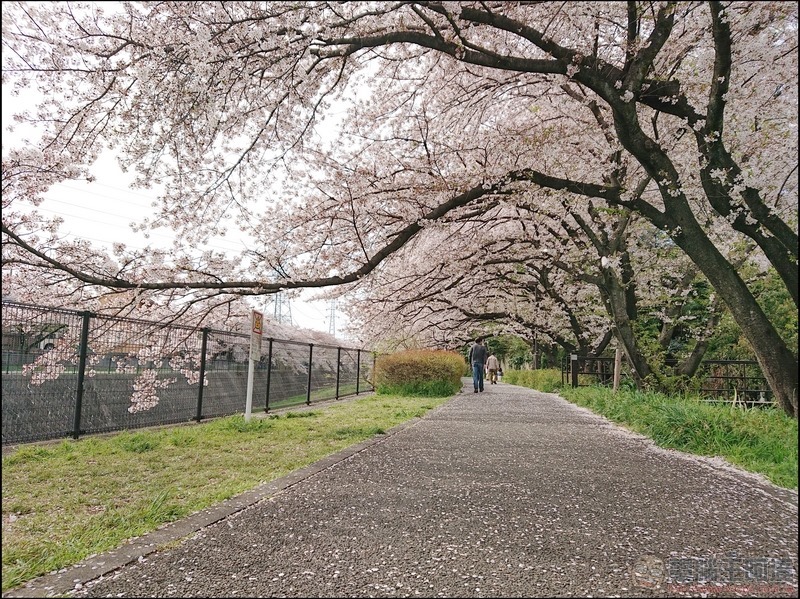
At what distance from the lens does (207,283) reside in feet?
18.3

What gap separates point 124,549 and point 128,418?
4.25m

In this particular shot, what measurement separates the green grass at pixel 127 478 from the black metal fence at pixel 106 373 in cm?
33

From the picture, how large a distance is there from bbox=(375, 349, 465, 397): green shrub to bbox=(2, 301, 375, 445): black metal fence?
270 inches

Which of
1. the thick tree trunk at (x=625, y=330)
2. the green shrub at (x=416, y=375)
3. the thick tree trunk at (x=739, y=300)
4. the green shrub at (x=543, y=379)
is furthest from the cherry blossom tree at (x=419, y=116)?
the green shrub at (x=543, y=379)

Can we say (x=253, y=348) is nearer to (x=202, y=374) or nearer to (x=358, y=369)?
(x=202, y=374)

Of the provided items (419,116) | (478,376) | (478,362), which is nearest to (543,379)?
(478,376)

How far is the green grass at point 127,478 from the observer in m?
2.66

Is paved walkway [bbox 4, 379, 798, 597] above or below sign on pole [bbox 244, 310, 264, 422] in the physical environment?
below

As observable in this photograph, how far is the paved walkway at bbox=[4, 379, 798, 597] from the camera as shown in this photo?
1993 millimetres

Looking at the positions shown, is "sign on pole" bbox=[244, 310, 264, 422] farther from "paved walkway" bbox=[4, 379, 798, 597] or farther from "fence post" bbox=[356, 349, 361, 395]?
"fence post" bbox=[356, 349, 361, 395]

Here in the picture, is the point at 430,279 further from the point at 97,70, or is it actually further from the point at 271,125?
the point at 97,70

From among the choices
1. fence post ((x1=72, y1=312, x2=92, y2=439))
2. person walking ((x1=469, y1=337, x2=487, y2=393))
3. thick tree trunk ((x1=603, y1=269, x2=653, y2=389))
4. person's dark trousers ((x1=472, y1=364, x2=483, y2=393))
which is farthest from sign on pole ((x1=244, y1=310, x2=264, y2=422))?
person's dark trousers ((x1=472, y1=364, x2=483, y2=393))

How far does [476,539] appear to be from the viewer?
267 cm

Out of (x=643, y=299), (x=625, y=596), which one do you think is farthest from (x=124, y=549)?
(x=643, y=299)
